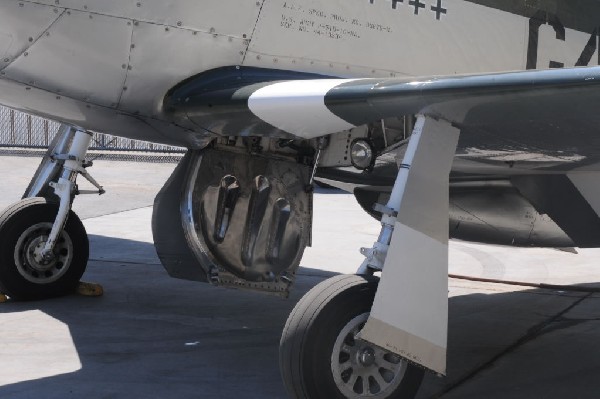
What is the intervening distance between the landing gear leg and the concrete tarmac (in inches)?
23.1

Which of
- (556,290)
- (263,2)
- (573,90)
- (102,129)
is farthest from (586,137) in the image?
(556,290)

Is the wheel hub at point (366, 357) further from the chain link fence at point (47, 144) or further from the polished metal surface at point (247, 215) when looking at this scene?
the chain link fence at point (47, 144)

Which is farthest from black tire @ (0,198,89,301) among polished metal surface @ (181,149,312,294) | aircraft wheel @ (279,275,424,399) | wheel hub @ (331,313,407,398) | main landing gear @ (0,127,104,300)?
wheel hub @ (331,313,407,398)

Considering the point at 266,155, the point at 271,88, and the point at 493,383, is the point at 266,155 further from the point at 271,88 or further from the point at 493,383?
the point at 493,383

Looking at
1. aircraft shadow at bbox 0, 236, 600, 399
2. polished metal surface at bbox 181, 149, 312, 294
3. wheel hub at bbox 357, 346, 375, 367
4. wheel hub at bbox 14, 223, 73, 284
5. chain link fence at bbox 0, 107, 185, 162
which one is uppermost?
chain link fence at bbox 0, 107, 185, 162

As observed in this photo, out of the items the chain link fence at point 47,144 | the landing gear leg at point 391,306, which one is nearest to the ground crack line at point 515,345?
the landing gear leg at point 391,306

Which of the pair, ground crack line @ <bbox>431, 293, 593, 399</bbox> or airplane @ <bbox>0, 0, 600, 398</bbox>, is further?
ground crack line @ <bbox>431, 293, 593, 399</bbox>

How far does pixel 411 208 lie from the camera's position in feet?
14.7

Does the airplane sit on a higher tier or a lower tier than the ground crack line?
higher

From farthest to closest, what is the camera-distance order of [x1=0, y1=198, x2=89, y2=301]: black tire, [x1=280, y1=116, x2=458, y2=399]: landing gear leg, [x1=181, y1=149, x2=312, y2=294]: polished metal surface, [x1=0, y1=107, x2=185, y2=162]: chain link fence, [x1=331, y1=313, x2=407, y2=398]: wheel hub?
[x1=0, y1=107, x2=185, y2=162]: chain link fence
[x1=0, y1=198, x2=89, y2=301]: black tire
[x1=181, y1=149, x2=312, y2=294]: polished metal surface
[x1=331, y1=313, x2=407, y2=398]: wheel hub
[x1=280, y1=116, x2=458, y2=399]: landing gear leg

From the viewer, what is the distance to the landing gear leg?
4336 mm

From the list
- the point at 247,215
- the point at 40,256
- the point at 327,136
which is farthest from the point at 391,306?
the point at 40,256

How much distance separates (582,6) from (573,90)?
3.11m

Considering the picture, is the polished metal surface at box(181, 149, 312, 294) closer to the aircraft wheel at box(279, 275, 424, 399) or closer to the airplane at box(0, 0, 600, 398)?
the airplane at box(0, 0, 600, 398)
